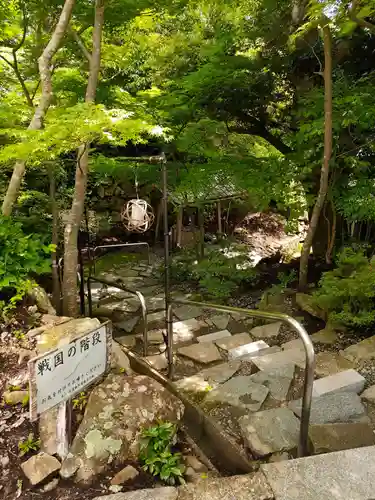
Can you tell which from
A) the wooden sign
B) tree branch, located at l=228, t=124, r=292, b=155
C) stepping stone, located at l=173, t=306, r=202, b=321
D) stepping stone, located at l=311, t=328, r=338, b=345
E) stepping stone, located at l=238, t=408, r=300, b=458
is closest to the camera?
the wooden sign

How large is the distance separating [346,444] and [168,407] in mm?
1307

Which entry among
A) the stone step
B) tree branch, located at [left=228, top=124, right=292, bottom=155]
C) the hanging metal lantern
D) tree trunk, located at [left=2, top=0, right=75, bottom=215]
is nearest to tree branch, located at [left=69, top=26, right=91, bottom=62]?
tree trunk, located at [left=2, top=0, right=75, bottom=215]

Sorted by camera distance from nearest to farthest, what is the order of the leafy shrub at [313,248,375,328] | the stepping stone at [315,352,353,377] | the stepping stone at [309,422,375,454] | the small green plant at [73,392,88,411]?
the stepping stone at [309,422,375,454] < the small green plant at [73,392,88,411] < the stepping stone at [315,352,353,377] < the leafy shrub at [313,248,375,328]

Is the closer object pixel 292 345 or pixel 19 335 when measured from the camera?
pixel 19 335

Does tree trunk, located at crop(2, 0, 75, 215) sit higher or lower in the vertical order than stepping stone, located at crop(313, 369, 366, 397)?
higher

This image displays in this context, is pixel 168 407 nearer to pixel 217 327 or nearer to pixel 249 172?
pixel 217 327

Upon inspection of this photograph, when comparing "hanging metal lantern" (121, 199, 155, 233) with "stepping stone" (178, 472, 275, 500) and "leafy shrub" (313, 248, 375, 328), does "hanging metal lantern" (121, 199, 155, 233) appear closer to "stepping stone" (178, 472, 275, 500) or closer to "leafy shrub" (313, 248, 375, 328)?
"leafy shrub" (313, 248, 375, 328)

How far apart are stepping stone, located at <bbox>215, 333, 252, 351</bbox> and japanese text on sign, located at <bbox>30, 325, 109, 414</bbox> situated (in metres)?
3.01

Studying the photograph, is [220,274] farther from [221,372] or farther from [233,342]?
[221,372]

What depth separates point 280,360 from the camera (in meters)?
4.25

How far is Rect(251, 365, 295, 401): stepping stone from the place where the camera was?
3523mm

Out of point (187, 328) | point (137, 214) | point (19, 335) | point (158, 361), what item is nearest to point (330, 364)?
point (158, 361)

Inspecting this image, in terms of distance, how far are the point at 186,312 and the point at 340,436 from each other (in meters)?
4.85

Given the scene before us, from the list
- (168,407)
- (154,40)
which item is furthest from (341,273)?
(154,40)
